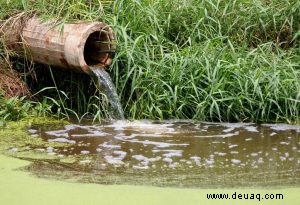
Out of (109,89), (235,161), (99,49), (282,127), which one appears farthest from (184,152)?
(99,49)

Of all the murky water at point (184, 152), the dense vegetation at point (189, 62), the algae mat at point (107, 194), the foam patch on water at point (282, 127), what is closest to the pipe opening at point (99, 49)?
the dense vegetation at point (189, 62)

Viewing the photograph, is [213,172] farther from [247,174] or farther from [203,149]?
[203,149]

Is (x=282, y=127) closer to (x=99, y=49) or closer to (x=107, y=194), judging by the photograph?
(x=99, y=49)

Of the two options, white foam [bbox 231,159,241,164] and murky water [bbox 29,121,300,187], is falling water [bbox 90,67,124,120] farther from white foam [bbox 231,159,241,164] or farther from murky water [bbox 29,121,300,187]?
white foam [bbox 231,159,241,164]

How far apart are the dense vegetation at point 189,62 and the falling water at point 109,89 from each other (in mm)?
71

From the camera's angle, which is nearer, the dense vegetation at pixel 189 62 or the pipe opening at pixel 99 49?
the dense vegetation at pixel 189 62

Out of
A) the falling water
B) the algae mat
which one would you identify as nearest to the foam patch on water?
the falling water

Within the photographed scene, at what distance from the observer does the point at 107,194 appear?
10.4 feet

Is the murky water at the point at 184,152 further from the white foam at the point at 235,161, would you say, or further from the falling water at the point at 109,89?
the falling water at the point at 109,89

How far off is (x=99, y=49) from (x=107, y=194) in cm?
212

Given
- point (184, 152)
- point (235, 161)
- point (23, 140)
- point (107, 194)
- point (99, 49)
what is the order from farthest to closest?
point (99, 49) < point (23, 140) < point (184, 152) < point (235, 161) < point (107, 194)

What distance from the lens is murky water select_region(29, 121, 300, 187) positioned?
11.4 feet

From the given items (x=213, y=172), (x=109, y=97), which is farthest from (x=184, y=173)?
(x=109, y=97)

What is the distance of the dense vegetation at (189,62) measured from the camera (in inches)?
189
